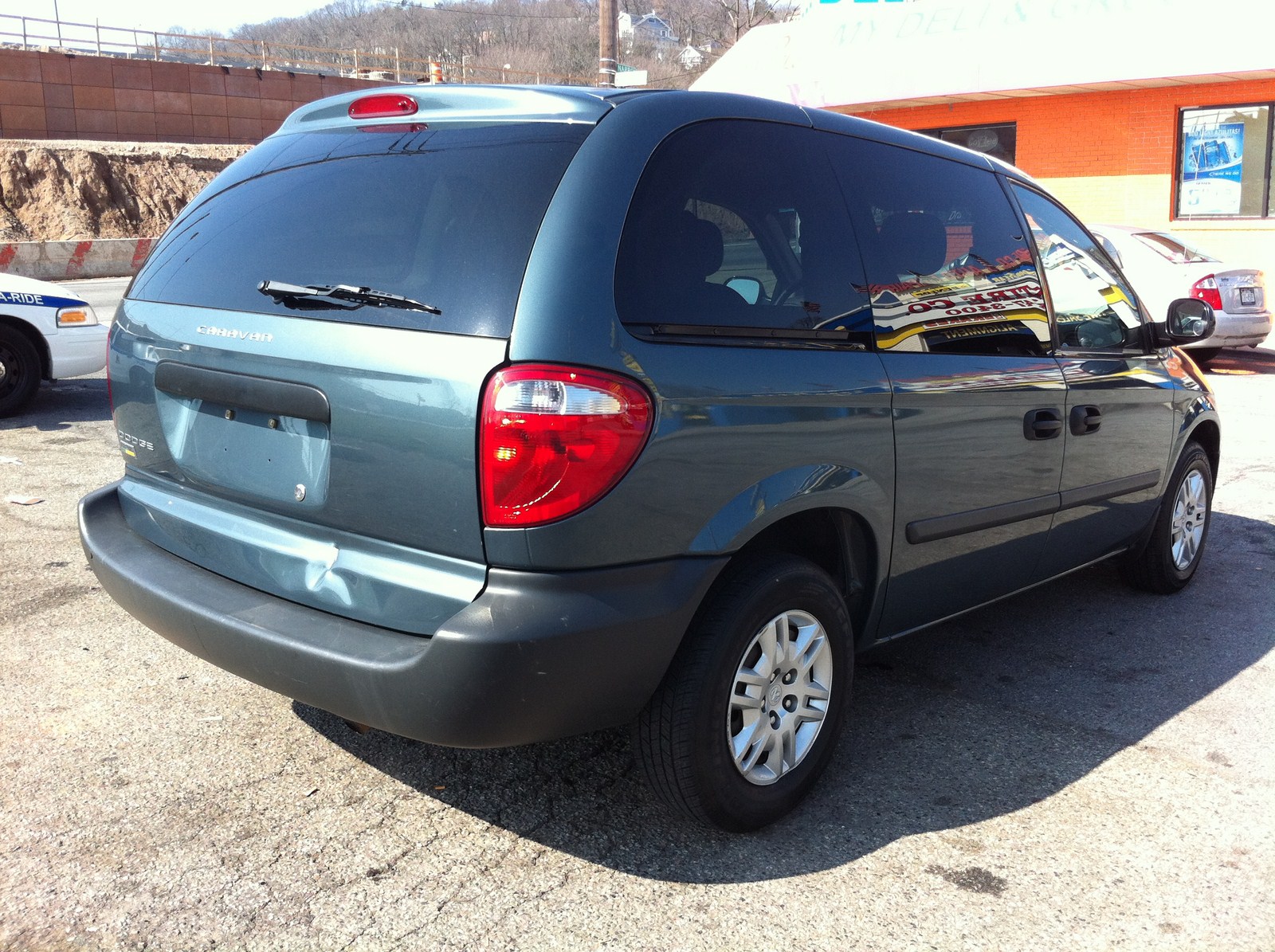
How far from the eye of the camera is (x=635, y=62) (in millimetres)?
59656

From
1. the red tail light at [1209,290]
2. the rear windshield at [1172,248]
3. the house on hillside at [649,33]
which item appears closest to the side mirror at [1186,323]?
the red tail light at [1209,290]

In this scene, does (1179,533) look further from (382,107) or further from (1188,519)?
(382,107)

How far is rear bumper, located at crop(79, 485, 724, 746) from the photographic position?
2.44 meters

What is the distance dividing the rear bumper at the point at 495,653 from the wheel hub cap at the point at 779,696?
1.10ft

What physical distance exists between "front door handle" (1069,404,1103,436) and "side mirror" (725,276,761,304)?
1.58m

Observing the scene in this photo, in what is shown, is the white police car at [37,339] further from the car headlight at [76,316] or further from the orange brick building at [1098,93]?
the orange brick building at [1098,93]

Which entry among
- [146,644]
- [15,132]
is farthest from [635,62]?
[146,644]

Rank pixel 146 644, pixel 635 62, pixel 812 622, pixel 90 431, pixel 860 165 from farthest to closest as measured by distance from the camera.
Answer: pixel 635 62, pixel 90 431, pixel 146 644, pixel 860 165, pixel 812 622

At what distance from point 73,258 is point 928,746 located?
24.2m

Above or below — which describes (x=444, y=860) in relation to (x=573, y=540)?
below

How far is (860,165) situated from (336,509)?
1.82m

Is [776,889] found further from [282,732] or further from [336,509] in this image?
[282,732]

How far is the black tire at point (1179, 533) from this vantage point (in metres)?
4.91

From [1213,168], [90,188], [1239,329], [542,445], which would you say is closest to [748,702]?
[542,445]
